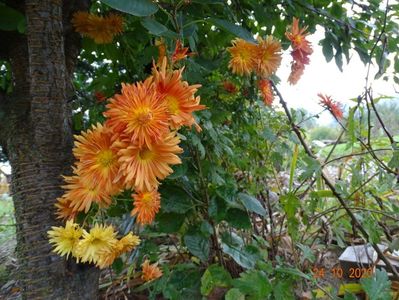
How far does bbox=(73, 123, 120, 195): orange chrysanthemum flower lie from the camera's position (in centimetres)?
42

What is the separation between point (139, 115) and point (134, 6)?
0.39ft

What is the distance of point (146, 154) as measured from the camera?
0.42 metres

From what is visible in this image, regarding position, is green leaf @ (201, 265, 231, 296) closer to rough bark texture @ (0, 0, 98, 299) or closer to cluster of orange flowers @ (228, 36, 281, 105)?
rough bark texture @ (0, 0, 98, 299)

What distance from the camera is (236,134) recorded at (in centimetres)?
105

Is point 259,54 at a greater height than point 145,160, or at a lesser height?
greater

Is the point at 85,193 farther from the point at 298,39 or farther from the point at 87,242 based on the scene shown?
the point at 298,39

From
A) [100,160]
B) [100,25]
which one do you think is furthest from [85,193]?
[100,25]

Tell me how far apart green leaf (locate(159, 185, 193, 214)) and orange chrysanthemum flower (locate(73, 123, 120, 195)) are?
0.62ft

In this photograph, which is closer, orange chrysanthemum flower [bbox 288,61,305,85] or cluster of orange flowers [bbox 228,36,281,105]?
cluster of orange flowers [bbox 228,36,281,105]

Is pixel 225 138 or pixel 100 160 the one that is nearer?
pixel 100 160

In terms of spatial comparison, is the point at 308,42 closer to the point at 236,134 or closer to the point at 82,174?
the point at 236,134

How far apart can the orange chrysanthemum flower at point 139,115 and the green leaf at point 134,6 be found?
0.08m

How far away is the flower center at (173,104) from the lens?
1.42ft
